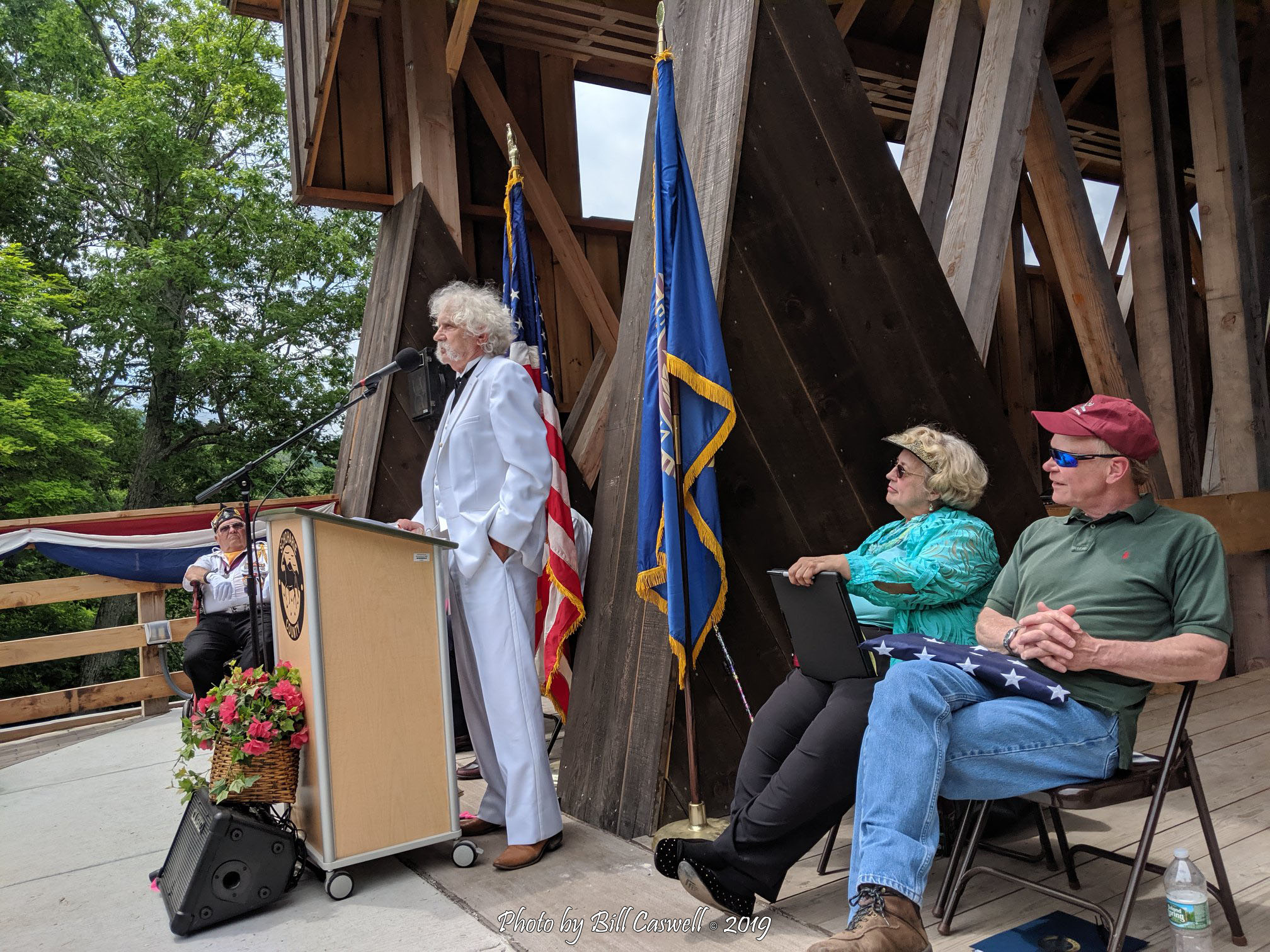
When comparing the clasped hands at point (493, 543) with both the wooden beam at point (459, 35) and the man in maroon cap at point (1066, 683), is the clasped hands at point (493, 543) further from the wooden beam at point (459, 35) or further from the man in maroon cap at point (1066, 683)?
the wooden beam at point (459, 35)

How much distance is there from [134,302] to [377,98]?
11.4 m

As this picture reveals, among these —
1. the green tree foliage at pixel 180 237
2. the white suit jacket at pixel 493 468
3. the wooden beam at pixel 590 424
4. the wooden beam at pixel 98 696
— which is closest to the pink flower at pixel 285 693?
the white suit jacket at pixel 493 468

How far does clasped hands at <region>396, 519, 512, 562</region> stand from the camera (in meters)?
3.03

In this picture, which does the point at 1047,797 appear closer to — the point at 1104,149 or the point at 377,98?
the point at 377,98

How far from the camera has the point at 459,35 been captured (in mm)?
6031

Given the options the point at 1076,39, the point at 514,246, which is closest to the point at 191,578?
the point at 514,246

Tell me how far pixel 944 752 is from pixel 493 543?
1.55 meters

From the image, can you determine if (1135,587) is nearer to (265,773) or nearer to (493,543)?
(493,543)

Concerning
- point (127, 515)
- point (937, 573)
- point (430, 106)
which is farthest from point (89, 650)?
point (937, 573)

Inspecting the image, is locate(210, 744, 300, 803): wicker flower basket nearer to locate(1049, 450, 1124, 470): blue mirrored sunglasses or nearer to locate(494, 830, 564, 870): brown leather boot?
locate(494, 830, 564, 870): brown leather boot

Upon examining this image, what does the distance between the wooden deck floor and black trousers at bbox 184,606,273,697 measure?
277 centimetres

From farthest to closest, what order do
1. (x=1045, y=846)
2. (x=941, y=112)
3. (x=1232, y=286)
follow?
(x=1232, y=286)
(x=941, y=112)
(x=1045, y=846)

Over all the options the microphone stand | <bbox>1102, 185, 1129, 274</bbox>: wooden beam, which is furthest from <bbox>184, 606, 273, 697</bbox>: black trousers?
<bbox>1102, 185, 1129, 274</bbox>: wooden beam

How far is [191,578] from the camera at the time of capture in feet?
15.3
